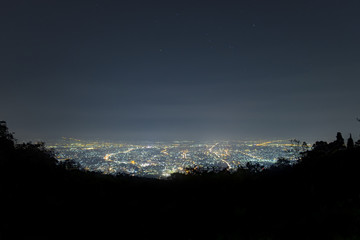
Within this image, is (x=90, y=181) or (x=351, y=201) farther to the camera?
(x=90, y=181)

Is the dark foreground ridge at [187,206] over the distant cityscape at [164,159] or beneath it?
over

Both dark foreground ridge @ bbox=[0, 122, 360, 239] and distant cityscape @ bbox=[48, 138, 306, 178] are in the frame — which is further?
distant cityscape @ bbox=[48, 138, 306, 178]

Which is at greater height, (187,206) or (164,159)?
(187,206)

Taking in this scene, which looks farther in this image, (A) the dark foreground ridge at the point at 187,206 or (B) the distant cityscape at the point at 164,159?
(B) the distant cityscape at the point at 164,159

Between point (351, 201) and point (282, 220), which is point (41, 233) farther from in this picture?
point (351, 201)

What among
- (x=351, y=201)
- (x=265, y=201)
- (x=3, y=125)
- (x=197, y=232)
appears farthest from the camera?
(x=3, y=125)

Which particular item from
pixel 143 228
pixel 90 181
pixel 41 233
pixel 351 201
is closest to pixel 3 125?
pixel 90 181

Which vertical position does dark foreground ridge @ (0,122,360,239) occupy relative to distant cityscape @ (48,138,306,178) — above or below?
above

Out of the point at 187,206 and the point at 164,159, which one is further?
the point at 164,159
